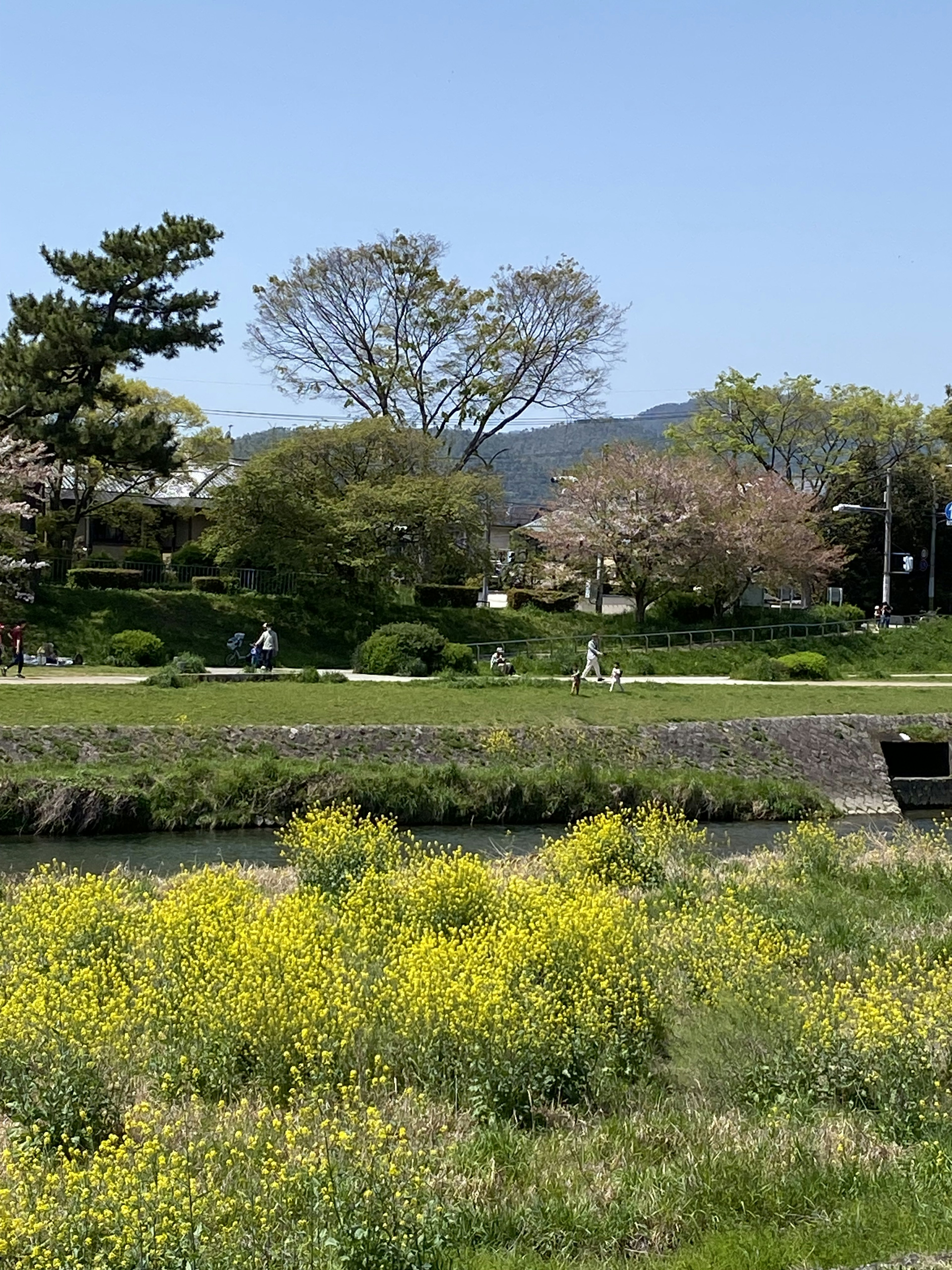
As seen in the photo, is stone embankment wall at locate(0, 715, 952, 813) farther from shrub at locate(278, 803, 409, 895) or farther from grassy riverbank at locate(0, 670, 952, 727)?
shrub at locate(278, 803, 409, 895)

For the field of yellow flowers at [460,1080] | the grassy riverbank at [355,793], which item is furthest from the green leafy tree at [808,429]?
the field of yellow flowers at [460,1080]

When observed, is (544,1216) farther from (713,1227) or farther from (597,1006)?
(597,1006)

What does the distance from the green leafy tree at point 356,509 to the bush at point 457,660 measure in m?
9.15

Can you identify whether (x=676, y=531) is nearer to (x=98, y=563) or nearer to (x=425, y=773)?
(x=98, y=563)

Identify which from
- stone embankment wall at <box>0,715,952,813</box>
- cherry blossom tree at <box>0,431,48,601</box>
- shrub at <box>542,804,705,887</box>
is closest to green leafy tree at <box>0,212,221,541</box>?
cherry blossom tree at <box>0,431,48,601</box>

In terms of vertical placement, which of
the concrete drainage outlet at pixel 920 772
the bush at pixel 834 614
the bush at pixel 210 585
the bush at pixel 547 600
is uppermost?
→ the bush at pixel 210 585

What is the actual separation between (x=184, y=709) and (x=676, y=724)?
923cm

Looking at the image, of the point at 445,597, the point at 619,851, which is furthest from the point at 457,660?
the point at 619,851

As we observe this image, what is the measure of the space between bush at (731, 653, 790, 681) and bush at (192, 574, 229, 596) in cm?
1713

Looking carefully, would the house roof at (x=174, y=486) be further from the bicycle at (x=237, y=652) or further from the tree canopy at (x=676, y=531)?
the tree canopy at (x=676, y=531)

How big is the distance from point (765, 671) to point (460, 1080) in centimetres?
2788

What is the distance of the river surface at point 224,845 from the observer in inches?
613

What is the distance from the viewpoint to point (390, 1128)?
5.93 meters

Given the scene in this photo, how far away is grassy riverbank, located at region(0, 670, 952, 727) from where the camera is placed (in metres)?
21.8
